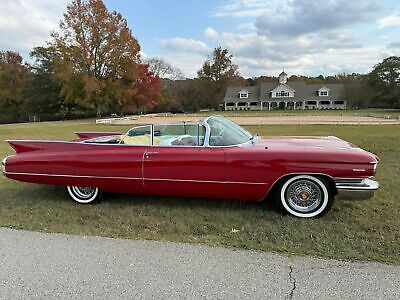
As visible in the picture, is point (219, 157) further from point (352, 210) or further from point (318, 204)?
point (352, 210)

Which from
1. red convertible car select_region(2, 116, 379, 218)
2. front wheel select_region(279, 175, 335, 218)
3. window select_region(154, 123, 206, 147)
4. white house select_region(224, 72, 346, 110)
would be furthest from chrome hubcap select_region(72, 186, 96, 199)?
white house select_region(224, 72, 346, 110)

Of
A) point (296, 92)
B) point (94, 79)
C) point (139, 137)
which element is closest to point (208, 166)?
point (139, 137)

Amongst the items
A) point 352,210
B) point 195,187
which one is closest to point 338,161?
point 352,210

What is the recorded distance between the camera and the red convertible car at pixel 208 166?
379cm

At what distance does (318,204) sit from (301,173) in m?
0.48

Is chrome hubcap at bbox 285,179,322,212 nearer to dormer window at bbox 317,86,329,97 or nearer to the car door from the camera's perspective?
the car door

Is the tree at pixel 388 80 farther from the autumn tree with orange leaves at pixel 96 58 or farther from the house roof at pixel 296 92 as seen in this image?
the autumn tree with orange leaves at pixel 96 58

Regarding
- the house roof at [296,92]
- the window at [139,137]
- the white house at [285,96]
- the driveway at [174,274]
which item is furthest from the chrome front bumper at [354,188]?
the house roof at [296,92]

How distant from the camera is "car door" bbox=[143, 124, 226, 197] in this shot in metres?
A: 3.99

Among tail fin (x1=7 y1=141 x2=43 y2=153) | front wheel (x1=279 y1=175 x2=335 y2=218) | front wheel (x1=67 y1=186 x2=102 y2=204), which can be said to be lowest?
front wheel (x1=67 y1=186 x2=102 y2=204)

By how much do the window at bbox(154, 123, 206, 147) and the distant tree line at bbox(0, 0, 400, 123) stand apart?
3817 cm

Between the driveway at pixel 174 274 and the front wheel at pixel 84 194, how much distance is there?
1.31 metres

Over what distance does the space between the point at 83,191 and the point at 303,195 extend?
3157 mm

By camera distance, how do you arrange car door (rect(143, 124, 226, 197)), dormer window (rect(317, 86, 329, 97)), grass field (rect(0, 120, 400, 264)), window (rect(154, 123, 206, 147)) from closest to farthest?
grass field (rect(0, 120, 400, 264))
car door (rect(143, 124, 226, 197))
window (rect(154, 123, 206, 147))
dormer window (rect(317, 86, 329, 97))
